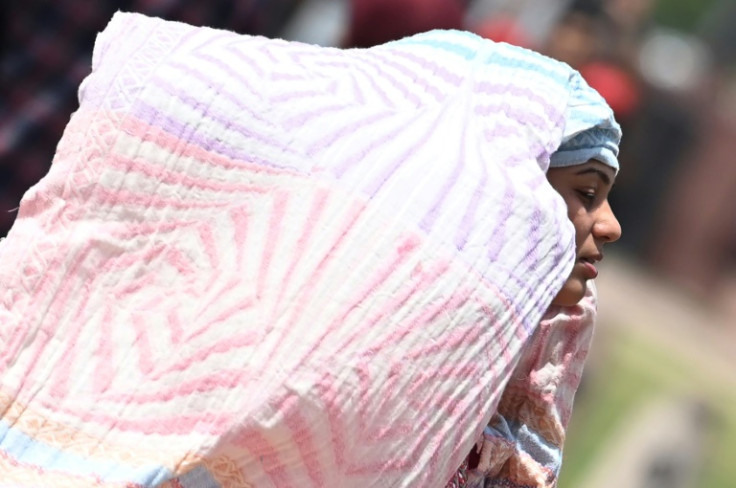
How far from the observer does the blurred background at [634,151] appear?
7.31 ft

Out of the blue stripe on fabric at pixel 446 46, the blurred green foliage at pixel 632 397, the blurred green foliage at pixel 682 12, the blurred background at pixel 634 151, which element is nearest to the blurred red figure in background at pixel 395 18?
the blurred background at pixel 634 151

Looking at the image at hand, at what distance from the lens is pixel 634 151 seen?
17.8 ft

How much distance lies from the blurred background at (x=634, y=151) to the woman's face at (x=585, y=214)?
109cm

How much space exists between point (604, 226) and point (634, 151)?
13.4 feet

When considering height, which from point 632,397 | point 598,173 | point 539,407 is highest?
point 598,173

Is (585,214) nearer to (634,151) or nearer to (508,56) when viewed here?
(508,56)

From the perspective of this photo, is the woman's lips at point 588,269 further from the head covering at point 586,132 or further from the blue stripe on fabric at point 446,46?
the blue stripe on fabric at point 446,46

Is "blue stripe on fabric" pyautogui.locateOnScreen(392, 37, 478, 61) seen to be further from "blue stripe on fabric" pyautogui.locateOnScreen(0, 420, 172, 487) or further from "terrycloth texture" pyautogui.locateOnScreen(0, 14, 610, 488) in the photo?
"blue stripe on fabric" pyautogui.locateOnScreen(0, 420, 172, 487)

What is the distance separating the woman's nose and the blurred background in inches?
43.7

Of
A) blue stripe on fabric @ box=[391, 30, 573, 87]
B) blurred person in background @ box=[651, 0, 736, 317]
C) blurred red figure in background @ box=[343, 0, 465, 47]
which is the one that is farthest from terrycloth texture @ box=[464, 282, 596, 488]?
blurred person in background @ box=[651, 0, 736, 317]

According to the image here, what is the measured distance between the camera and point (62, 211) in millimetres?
1401

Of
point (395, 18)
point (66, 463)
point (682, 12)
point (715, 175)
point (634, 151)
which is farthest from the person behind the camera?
point (682, 12)

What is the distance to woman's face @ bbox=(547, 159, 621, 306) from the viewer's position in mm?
1420

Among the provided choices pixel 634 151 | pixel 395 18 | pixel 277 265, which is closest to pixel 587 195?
pixel 277 265
